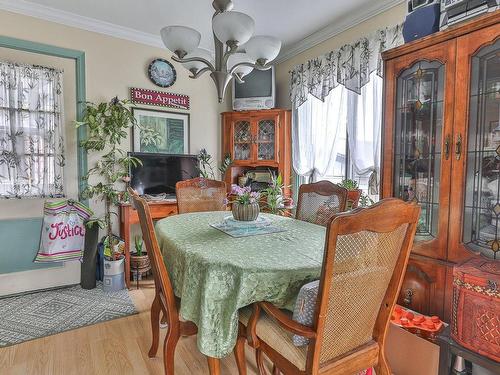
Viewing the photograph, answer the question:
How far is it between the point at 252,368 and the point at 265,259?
90 cm

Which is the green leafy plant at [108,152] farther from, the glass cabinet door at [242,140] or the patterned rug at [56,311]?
the glass cabinet door at [242,140]

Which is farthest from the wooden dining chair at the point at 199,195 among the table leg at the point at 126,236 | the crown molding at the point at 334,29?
the crown molding at the point at 334,29

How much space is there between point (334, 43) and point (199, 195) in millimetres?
2082

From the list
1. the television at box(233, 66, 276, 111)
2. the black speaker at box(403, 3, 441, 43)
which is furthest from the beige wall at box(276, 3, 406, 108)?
the black speaker at box(403, 3, 441, 43)

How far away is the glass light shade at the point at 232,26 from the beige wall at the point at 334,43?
1556 mm

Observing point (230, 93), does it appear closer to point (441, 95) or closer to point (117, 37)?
point (117, 37)

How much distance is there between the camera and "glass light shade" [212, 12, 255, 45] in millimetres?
1586

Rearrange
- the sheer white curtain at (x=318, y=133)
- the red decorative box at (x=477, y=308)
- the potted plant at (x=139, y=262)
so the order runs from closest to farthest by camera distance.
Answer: the red decorative box at (x=477, y=308) < the potted plant at (x=139, y=262) < the sheer white curtain at (x=318, y=133)

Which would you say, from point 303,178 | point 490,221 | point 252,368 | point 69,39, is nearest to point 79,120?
point 69,39

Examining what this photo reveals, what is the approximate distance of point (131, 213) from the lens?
2934 millimetres

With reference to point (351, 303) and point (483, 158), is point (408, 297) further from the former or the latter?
point (351, 303)

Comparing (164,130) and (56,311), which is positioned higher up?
(164,130)

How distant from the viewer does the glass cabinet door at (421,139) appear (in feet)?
5.70

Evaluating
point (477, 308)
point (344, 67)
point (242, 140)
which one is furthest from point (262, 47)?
point (242, 140)
